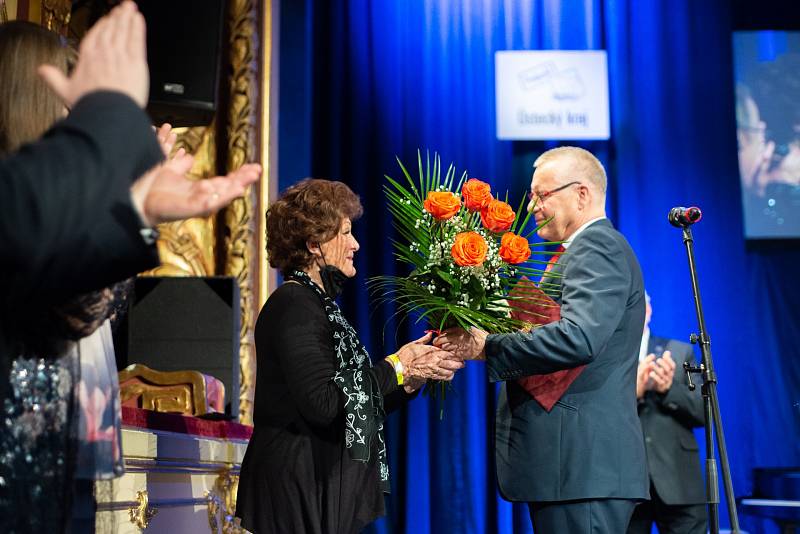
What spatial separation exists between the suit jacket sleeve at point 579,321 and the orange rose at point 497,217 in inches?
8.3

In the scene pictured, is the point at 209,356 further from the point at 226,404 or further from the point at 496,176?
the point at 496,176

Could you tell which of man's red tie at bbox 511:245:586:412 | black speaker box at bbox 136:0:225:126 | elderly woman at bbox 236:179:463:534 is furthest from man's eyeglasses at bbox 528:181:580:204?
black speaker box at bbox 136:0:225:126

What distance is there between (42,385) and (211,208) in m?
0.32

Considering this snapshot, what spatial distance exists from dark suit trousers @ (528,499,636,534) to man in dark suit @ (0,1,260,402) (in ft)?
5.01

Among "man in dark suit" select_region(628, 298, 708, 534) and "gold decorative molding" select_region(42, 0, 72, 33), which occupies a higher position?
"gold decorative molding" select_region(42, 0, 72, 33)

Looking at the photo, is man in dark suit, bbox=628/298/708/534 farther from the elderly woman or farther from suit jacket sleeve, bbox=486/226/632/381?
the elderly woman

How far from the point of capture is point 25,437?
1052 mm

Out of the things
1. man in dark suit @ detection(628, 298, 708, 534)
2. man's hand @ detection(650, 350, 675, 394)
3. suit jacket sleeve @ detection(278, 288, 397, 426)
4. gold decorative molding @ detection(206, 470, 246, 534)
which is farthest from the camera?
man's hand @ detection(650, 350, 675, 394)

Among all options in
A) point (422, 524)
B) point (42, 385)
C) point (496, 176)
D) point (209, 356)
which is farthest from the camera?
point (496, 176)

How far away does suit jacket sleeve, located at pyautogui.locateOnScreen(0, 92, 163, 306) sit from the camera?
838 millimetres

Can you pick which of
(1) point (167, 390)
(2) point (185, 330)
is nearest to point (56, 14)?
(2) point (185, 330)

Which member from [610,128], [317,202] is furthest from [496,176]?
[317,202]

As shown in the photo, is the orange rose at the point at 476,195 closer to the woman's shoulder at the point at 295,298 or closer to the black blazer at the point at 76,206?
the woman's shoulder at the point at 295,298

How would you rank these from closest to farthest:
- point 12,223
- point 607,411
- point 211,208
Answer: point 12,223 < point 211,208 < point 607,411
